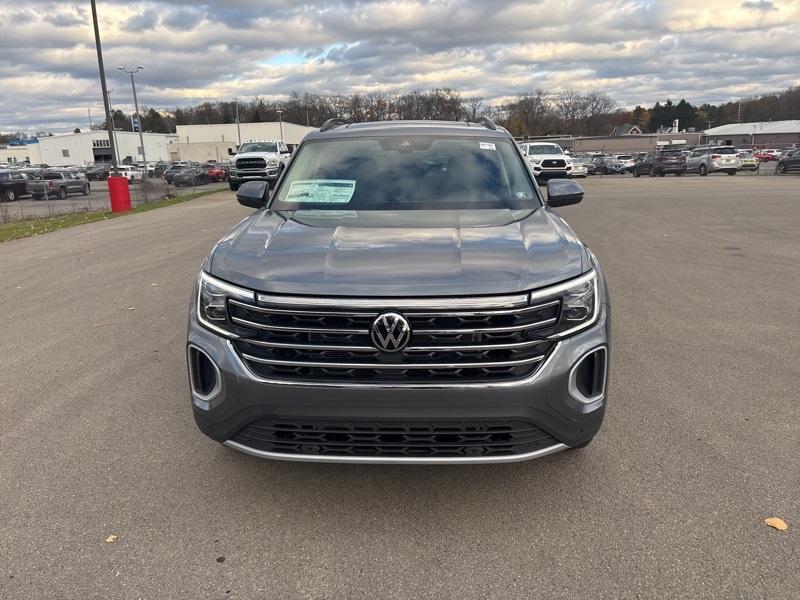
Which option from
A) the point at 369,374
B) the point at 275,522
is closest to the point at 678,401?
the point at 369,374

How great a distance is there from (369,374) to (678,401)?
100 inches

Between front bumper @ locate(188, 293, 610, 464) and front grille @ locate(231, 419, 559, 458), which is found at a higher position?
front bumper @ locate(188, 293, 610, 464)

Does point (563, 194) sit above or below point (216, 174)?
above

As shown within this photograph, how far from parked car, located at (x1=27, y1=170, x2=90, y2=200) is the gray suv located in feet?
109

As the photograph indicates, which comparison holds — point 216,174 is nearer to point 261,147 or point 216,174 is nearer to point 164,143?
point 261,147

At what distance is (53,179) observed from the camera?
3288 cm

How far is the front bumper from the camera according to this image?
2631 mm

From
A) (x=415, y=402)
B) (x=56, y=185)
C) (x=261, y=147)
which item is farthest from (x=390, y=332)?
(x=56, y=185)

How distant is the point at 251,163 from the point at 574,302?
26931 millimetres

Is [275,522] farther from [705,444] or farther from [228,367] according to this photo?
[705,444]

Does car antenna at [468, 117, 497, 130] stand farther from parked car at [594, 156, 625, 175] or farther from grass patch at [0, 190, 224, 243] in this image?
parked car at [594, 156, 625, 175]

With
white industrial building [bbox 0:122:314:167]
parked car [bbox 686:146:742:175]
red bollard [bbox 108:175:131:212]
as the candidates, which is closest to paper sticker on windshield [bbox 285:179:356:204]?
red bollard [bbox 108:175:131:212]

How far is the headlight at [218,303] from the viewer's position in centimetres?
281

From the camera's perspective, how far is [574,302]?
9.14ft
